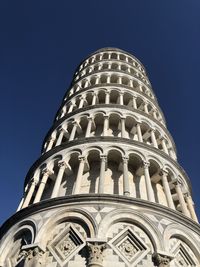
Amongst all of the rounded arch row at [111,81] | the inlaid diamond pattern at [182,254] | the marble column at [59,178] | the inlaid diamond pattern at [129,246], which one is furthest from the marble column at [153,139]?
the inlaid diamond pattern at [129,246]

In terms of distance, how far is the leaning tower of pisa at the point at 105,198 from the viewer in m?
11.5

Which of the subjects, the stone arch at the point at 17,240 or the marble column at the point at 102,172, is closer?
the stone arch at the point at 17,240

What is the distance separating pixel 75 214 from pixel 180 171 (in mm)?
7409

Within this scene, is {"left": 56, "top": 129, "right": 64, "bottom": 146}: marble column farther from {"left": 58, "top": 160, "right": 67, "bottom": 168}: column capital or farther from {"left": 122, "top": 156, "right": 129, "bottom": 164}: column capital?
{"left": 122, "top": 156, "right": 129, "bottom": 164}: column capital

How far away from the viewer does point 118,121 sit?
65.6 ft

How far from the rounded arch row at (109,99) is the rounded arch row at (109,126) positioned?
89.3 inches

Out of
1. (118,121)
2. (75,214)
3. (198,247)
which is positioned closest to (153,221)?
(198,247)

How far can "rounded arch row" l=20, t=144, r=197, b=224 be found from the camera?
15.3 meters

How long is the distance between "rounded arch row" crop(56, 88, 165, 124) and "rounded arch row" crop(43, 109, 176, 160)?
2268 mm

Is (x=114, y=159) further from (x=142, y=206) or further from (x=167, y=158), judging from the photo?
(x=142, y=206)

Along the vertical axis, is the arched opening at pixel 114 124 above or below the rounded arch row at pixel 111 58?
below

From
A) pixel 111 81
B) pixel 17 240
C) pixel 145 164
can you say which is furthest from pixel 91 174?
pixel 111 81

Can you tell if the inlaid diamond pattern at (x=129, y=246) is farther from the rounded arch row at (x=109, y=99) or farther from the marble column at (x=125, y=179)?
the rounded arch row at (x=109, y=99)

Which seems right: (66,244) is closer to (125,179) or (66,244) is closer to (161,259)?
(161,259)
